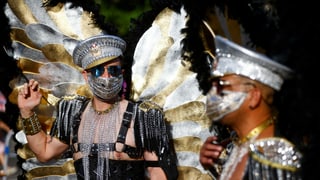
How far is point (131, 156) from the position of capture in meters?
4.64

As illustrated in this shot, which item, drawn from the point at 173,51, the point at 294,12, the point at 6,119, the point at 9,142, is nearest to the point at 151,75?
the point at 173,51

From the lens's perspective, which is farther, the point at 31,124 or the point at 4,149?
the point at 4,149

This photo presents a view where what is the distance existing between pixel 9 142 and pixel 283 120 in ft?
15.1

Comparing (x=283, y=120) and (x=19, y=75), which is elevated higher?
(x=19, y=75)

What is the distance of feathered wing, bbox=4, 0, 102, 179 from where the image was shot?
5172mm

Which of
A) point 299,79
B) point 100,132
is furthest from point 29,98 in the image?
point 299,79

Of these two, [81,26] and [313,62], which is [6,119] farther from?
[313,62]

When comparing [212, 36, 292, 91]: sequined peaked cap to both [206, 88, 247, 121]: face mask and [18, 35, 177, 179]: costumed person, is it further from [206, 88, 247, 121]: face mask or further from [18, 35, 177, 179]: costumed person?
[18, 35, 177, 179]: costumed person

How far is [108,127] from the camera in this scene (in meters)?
4.67

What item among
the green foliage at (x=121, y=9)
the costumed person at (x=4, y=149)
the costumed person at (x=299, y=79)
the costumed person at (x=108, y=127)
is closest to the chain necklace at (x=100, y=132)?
the costumed person at (x=108, y=127)

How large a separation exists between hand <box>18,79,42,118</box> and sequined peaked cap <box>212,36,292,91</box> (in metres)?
1.43

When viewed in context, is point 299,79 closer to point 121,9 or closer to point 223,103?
point 223,103

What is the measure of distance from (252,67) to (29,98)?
5.38ft

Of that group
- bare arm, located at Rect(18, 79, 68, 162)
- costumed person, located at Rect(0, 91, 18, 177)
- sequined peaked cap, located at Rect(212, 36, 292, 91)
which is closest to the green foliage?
costumed person, located at Rect(0, 91, 18, 177)
